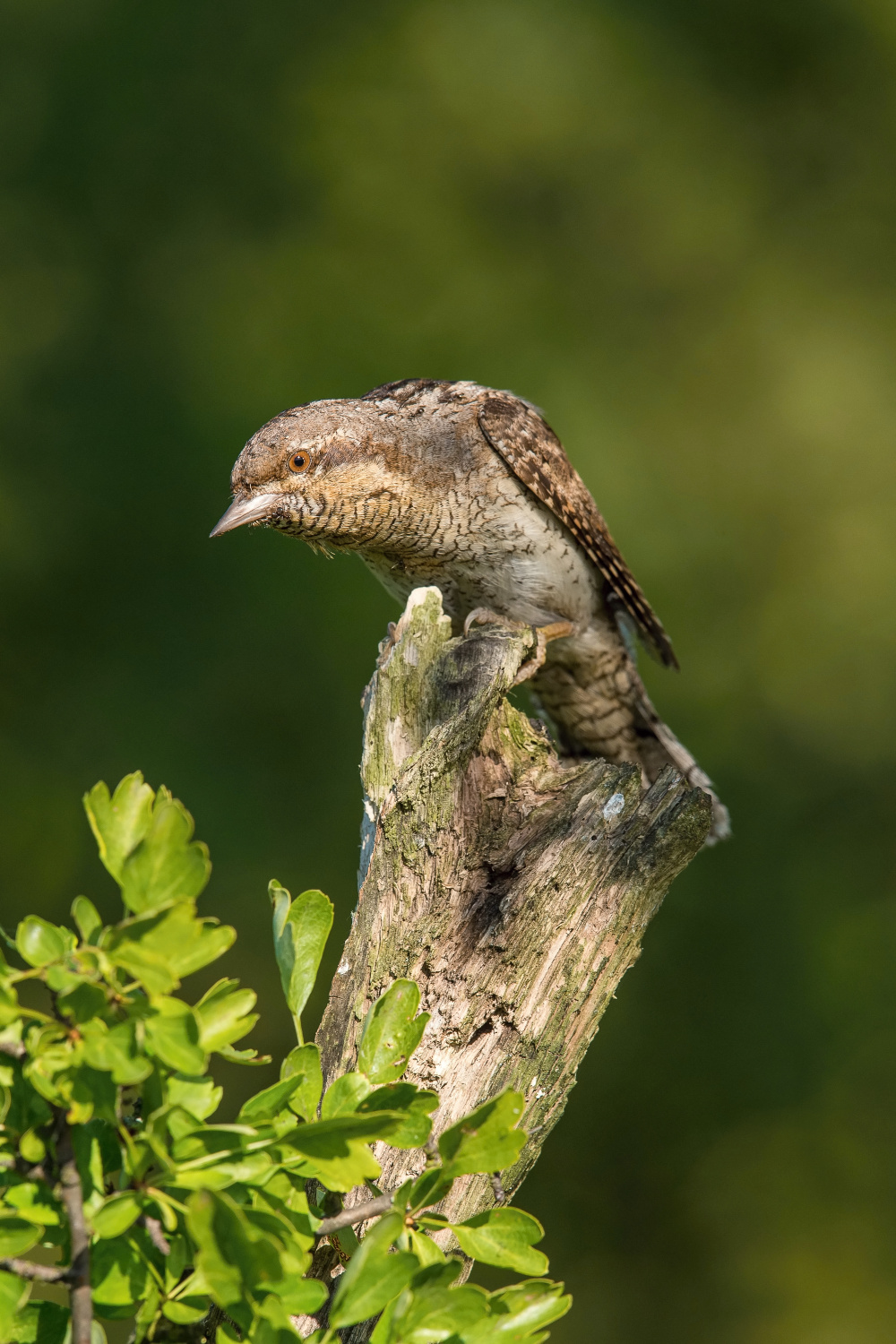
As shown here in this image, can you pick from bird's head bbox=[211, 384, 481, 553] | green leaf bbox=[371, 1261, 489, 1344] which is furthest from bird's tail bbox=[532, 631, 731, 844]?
green leaf bbox=[371, 1261, 489, 1344]

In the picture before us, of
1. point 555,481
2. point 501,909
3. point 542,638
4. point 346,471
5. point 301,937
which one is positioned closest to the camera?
point 301,937

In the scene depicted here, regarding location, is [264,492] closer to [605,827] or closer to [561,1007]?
[605,827]

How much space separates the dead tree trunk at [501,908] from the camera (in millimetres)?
1518

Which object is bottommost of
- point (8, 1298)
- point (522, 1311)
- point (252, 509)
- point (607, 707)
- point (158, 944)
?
point (607, 707)

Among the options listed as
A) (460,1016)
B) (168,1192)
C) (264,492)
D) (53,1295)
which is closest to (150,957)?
(168,1192)

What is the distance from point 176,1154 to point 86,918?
0.20 meters

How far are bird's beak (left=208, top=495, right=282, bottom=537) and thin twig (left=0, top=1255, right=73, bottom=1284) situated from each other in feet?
6.27

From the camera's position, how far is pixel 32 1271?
33.0 inches

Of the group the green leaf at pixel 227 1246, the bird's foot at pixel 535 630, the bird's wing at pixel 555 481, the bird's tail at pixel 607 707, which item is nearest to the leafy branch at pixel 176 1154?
the green leaf at pixel 227 1246

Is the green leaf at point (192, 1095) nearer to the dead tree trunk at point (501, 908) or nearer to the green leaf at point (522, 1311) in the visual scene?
the green leaf at point (522, 1311)

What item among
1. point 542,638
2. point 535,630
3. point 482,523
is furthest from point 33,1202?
point 482,523

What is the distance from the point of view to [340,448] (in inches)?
110

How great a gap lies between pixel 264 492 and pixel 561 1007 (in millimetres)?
1529

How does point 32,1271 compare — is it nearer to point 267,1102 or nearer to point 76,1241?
point 76,1241
